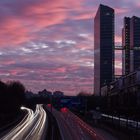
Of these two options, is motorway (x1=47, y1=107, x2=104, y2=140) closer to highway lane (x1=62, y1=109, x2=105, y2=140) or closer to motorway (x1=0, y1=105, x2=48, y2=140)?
highway lane (x1=62, y1=109, x2=105, y2=140)

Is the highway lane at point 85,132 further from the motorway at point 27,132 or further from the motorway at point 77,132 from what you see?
the motorway at point 27,132

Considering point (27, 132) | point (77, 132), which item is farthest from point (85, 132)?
point (27, 132)

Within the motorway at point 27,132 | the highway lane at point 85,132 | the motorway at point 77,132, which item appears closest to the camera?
the highway lane at point 85,132

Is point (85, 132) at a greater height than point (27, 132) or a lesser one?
greater

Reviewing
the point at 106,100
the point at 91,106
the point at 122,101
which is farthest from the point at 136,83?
the point at 106,100

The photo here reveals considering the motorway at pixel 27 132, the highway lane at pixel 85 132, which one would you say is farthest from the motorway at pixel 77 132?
the motorway at pixel 27 132

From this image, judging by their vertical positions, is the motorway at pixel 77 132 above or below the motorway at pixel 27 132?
above

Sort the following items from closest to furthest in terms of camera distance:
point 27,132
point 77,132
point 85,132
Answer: point 85,132
point 77,132
point 27,132

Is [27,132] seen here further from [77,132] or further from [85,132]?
[85,132]

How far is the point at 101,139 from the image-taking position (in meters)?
52.6

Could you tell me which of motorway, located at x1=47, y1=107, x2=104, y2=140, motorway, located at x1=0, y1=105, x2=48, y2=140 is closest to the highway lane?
motorway, located at x1=47, y1=107, x2=104, y2=140

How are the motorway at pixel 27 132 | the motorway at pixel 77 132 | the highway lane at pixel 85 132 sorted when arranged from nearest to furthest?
the highway lane at pixel 85 132 < the motorway at pixel 77 132 < the motorway at pixel 27 132

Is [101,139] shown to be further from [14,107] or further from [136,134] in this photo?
[14,107]

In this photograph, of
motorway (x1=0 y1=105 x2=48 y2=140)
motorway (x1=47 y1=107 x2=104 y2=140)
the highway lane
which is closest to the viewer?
the highway lane
